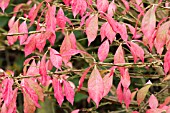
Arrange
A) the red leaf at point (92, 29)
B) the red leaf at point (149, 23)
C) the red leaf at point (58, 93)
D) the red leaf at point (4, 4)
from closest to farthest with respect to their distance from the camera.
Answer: the red leaf at point (149, 23) → the red leaf at point (92, 29) → the red leaf at point (58, 93) → the red leaf at point (4, 4)

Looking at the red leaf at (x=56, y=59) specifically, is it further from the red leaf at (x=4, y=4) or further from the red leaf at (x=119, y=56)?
the red leaf at (x=4, y=4)

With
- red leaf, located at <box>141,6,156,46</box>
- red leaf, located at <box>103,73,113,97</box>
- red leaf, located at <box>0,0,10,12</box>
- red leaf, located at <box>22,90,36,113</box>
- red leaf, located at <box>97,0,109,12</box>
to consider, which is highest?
red leaf, located at <box>0,0,10,12</box>

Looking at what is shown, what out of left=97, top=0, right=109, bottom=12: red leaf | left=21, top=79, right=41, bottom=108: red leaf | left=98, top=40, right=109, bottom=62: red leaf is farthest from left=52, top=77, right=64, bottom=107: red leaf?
left=97, top=0, right=109, bottom=12: red leaf

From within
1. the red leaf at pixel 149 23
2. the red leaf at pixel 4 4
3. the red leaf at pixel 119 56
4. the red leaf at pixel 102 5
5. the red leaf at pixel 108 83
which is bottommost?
the red leaf at pixel 108 83

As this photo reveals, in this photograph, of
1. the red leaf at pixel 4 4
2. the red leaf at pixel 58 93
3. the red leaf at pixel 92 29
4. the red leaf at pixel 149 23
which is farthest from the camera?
the red leaf at pixel 4 4

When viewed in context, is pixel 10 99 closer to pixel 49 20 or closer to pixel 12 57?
pixel 49 20

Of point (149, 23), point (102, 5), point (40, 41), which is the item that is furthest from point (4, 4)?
point (149, 23)

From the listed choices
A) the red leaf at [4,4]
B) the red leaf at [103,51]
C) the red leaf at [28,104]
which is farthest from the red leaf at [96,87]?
the red leaf at [4,4]

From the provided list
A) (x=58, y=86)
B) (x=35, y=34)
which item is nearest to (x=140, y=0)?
(x=35, y=34)

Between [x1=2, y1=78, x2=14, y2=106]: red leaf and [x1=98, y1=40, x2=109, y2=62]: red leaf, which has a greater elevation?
[x1=98, y1=40, x2=109, y2=62]: red leaf

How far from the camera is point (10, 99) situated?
1.19 m

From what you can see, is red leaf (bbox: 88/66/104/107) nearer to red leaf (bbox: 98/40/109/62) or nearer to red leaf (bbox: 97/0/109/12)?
red leaf (bbox: 98/40/109/62)

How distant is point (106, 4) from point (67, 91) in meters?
0.33

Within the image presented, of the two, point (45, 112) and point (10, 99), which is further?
point (45, 112)
